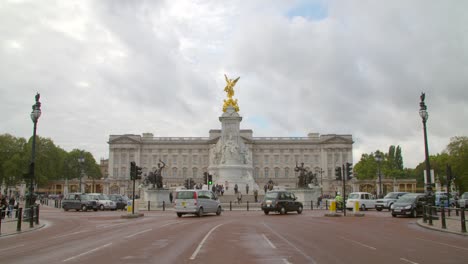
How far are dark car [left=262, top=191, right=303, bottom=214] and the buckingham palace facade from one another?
4746 inches

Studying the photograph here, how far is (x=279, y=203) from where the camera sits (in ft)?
123

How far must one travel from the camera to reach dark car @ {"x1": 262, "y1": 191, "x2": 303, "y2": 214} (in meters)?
37.3

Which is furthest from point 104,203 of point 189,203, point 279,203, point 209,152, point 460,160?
point 209,152

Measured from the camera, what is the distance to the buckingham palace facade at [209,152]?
526ft

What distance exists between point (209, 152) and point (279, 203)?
405 ft

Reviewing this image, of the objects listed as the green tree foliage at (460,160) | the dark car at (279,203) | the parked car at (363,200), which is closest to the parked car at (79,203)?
the dark car at (279,203)

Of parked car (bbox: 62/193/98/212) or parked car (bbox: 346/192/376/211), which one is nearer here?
parked car (bbox: 346/192/376/211)

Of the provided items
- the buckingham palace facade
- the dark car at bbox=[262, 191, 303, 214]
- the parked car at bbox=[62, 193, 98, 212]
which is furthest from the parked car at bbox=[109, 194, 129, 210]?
the buckingham palace facade

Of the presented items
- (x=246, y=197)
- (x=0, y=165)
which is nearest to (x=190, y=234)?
(x=246, y=197)

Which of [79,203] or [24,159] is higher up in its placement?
[24,159]

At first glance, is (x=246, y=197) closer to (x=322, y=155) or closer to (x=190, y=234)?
(x=190, y=234)

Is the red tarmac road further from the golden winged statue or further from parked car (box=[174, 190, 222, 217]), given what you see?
the golden winged statue

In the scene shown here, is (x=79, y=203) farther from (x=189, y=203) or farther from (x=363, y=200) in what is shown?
(x=363, y=200)

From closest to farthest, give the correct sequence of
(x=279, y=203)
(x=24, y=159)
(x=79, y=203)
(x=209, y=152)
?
(x=279, y=203), (x=79, y=203), (x=24, y=159), (x=209, y=152)
